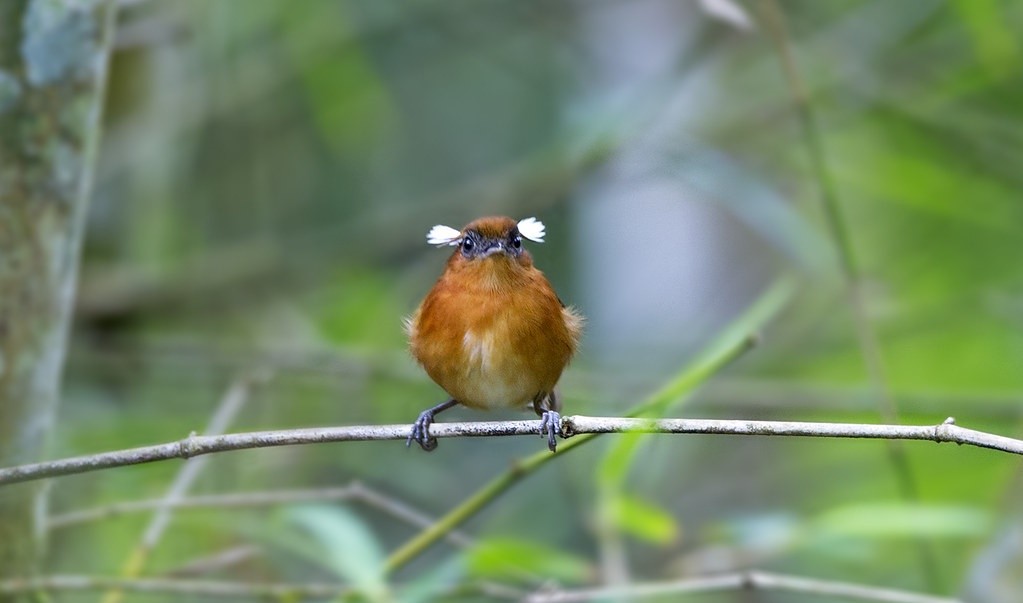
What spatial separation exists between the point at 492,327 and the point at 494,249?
0.82ft

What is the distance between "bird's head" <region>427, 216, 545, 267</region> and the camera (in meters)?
3.35

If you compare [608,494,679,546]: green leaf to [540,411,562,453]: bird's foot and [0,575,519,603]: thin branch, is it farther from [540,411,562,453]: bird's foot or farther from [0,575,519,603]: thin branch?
[540,411,562,453]: bird's foot

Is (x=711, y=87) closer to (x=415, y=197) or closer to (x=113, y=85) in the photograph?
(x=415, y=197)

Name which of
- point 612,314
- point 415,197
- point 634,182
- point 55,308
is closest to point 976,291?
point 634,182

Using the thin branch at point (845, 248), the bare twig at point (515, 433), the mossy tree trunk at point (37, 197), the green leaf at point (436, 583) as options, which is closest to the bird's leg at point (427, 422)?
the green leaf at point (436, 583)

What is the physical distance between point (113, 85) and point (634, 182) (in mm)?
2246

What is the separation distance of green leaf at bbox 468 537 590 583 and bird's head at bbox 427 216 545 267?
0.73m

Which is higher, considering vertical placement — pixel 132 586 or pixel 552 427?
pixel 552 427

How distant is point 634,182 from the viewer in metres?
4.89

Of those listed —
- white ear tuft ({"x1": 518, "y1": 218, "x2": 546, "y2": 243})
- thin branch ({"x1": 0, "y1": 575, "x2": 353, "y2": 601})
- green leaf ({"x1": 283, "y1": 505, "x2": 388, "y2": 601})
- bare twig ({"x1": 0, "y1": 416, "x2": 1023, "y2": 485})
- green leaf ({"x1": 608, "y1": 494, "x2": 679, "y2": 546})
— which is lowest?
thin branch ({"x1": 0, "y1": 575, "x2": 353, "y2": 601})

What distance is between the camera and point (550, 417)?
255 centimetres

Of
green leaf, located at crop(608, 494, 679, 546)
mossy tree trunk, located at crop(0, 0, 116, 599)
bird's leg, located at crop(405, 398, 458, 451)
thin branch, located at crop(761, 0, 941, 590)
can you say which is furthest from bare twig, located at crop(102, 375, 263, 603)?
thin branch, located at crop(761, 0, 941, 590)

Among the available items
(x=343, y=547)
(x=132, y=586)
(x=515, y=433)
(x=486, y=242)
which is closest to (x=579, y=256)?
(x=486, y=242)

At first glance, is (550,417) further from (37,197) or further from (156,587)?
(37,197)
